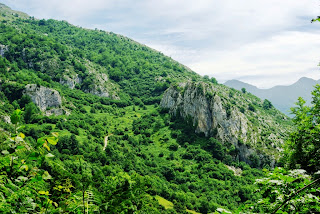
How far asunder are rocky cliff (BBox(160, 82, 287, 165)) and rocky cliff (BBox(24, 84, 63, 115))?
60308 mm

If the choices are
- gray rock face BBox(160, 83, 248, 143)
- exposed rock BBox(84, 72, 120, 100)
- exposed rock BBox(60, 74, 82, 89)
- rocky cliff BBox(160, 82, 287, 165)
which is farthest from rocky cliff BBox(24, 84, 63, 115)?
gray rock face BBox(160, 83, 248, 143)

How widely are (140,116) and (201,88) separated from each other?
43300 mm

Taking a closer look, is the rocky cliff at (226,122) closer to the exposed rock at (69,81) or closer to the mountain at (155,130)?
the mountain at (155,130)

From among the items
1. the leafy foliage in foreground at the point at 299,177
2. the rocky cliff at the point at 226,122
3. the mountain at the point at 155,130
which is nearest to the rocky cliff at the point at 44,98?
the mountain at the point at 155,130

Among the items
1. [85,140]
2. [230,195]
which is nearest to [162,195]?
[230,195]

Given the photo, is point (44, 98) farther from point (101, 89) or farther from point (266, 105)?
point (266, 105)

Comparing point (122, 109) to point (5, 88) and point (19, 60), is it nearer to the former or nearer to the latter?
point (5, 88)

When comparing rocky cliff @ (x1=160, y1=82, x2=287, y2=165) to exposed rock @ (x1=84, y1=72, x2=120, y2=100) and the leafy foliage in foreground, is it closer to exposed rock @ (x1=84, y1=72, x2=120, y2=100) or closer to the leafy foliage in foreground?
exposed rock @ (x1=84, y1=72, x2=120, y2=100)

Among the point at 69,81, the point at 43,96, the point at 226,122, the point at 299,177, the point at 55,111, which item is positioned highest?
the point at 69,81

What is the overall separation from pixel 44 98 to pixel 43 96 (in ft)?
3.41

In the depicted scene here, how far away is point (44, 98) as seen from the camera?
111 m

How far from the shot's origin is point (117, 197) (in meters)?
3.90

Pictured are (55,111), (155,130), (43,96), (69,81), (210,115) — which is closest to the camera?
(55,111)

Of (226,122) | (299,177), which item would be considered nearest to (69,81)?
(226,122)
